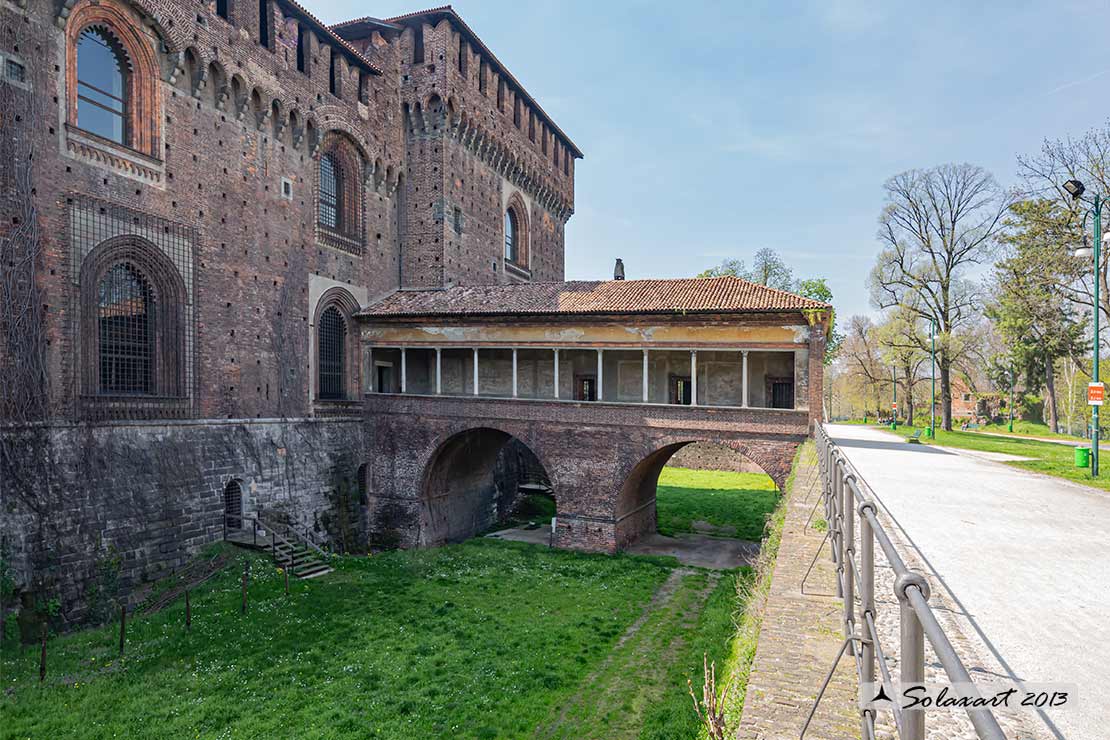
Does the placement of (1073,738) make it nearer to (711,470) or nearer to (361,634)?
(361,634)

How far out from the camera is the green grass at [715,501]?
81.8 feet

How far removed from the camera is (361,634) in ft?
43.4

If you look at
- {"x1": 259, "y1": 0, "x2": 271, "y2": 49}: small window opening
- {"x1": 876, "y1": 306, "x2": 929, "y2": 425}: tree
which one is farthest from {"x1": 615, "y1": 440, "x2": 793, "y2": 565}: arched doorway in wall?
{"x1": 259, "y1": 0, "x2": 271, "y2": 49}: small window opening

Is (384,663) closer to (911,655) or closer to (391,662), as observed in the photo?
(391,662)

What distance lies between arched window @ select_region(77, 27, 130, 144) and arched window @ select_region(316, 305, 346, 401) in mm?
8260

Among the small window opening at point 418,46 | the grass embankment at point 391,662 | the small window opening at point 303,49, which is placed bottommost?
the grass embankment at point 391,662

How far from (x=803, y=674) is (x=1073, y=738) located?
1.22 metres

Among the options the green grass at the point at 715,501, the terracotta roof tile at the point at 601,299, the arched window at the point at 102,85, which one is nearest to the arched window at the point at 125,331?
the arched window at the point at 102,85

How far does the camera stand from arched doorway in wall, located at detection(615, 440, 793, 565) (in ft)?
69.0

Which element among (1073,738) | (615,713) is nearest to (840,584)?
(1073,738)

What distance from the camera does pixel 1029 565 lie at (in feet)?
18.9

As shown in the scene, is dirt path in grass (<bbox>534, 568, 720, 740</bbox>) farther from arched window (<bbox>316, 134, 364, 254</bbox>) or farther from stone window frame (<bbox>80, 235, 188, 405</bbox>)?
arched window (<bbox>316, 134, 364, 254</bbox>)

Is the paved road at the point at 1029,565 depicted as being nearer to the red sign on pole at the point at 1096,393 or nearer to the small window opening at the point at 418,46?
the red sign on pole at the point at 1096,393

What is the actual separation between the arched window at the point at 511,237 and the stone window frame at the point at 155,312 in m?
18.4
